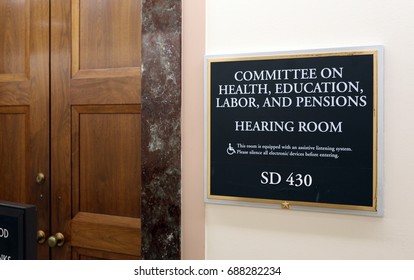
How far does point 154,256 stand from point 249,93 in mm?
691

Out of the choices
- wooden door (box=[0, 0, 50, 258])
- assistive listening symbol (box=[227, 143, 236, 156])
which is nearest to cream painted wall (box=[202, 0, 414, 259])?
assistive listening symbol (box=[227, 143, 236, 156])

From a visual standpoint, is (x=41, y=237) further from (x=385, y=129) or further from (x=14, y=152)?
(x=385, y=129)

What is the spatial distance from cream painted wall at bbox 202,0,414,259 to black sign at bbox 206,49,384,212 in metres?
0.05

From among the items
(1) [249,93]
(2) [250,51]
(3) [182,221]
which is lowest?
(3) [182,221]

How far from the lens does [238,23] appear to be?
1284mm

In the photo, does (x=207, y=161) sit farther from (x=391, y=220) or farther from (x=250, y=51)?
(x=391, y=220)

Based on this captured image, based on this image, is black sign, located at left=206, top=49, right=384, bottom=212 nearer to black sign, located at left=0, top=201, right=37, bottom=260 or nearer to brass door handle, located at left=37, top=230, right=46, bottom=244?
black sign, located at left=0, top=201, right=37, bottom=260

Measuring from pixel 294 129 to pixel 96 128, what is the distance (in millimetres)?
850

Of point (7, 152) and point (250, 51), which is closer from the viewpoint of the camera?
point (250, 51)

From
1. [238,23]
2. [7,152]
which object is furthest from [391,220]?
[7,152]

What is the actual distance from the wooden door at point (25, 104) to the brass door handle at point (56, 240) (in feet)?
0.18

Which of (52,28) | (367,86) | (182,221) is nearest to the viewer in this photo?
(367,86)

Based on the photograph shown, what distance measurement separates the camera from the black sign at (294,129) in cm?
113

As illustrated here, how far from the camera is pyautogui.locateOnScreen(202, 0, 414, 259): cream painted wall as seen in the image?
1.11 metres
